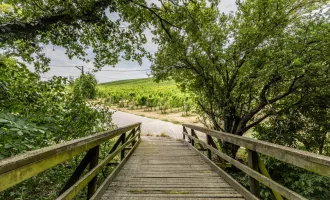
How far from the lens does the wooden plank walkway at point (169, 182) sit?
2.81 metres

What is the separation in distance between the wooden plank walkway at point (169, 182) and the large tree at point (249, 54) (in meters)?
2.82

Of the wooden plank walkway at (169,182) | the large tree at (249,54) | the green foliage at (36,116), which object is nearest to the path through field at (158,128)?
the large tree at (249,54)

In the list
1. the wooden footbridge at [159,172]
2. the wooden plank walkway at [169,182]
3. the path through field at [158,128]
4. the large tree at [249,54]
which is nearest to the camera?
the wooden footbridge at [159,172]

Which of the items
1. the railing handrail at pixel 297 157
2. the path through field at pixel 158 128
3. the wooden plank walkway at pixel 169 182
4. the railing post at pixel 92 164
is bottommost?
the path through field at pixel 158 128

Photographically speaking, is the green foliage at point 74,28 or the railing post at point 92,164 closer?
the railing post at point 92,164

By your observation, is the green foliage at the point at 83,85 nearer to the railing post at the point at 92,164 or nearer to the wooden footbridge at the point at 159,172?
the wooden footbridge at the point at 159,172

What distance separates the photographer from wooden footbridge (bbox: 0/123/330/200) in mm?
1359

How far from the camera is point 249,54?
5594 mm

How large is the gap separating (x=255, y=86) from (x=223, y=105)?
4.00ft

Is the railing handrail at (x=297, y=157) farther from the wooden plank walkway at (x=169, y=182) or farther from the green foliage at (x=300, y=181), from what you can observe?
the green foliage at (x=300, y=181)

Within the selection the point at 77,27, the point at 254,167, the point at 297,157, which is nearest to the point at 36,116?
the point at 254,167

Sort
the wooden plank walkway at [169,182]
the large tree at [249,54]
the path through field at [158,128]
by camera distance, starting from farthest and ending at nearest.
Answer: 1. the path through field at [158,128]
2. the large tree at [249,54]
3. the wooden plank walkway at [169,182]

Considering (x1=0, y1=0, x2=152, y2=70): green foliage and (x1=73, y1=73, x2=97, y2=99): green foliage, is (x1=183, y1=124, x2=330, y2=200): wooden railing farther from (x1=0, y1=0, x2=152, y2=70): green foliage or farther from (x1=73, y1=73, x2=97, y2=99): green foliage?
(x1=0, y1=0, x2=152, y2=70): green foliage

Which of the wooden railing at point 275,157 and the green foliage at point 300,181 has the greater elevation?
the wooden railing at point 275,157
